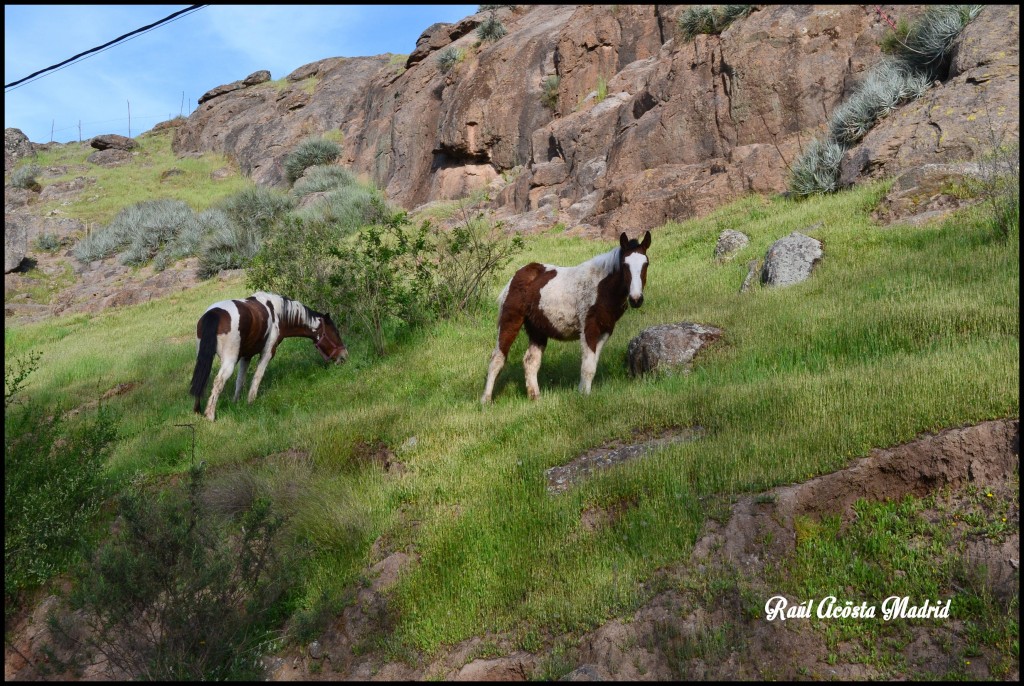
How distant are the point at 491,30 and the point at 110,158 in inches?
1297

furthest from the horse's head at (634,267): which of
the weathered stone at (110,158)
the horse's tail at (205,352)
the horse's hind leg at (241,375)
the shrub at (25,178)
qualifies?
the weathered stone at (110,158)

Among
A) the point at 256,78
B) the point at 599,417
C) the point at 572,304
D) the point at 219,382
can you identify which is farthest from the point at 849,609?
the point at 256,78

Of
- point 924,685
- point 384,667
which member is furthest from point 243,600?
point 924,685

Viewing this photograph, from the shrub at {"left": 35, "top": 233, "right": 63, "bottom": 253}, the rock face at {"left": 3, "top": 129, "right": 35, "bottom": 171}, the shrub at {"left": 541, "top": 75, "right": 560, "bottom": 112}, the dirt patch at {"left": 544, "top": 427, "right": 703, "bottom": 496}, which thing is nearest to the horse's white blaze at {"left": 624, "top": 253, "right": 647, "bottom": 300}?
the dirt patch at {"left": 544, "top": 427, "right": 703, "bottom": 496}

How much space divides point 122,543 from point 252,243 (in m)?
25.8

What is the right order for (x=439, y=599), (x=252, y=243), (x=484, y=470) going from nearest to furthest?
(x=439, y=599) < (x=484, y=470) < (x=252, y=243)

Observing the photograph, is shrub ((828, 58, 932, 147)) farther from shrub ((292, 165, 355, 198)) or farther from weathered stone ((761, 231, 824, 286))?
shrub ((292, 165, 355, 198))

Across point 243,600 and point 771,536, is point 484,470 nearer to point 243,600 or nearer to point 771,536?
point 243,600

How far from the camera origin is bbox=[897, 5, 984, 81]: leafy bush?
645 inches

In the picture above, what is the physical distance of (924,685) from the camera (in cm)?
395

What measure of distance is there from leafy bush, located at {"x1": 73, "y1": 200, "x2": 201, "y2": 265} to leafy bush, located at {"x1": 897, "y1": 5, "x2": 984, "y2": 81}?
94.0 feet

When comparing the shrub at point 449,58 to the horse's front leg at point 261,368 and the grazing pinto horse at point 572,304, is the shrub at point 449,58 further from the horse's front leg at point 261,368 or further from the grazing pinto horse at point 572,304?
the grazing pinto horse at point 572,304

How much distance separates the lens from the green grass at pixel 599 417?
5.53 metres

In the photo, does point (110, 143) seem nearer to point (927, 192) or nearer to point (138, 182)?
point (138, 182)
